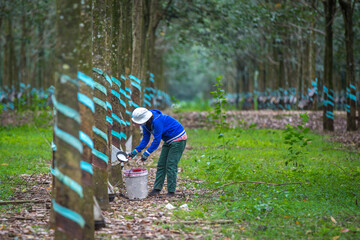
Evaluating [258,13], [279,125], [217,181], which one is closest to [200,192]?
[217,181]

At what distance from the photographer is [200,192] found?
767cm

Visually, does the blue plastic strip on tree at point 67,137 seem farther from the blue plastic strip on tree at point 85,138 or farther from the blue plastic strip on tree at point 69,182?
the blue plastic strip on tree at point 85,138

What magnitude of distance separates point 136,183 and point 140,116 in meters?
1.17

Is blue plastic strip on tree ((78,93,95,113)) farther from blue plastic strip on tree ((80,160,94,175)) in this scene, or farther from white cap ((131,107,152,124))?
white cap ((131,107,152,124))

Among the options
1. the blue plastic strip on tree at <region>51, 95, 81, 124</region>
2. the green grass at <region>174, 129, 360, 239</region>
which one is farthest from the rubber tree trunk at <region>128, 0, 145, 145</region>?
the blue plastic strip on tree at <region>51, 95, 81, 124</region>

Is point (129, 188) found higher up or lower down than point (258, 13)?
lower down

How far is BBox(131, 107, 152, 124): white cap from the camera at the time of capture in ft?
23.3

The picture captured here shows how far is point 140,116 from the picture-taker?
7.14m

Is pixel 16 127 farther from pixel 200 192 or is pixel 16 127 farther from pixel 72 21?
pixel 72 21

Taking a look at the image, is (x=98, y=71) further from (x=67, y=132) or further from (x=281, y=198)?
(x=281, y=198)

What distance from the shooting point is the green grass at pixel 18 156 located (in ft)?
27.1

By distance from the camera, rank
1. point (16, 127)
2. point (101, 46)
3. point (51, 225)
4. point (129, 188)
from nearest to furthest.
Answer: point (51, 225) < point (101, 46) < point (129, 188) < point (16, 127)

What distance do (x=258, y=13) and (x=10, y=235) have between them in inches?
545

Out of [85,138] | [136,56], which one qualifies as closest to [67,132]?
[85,138]
